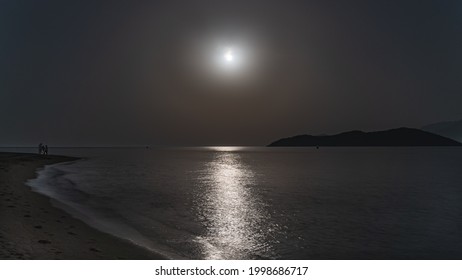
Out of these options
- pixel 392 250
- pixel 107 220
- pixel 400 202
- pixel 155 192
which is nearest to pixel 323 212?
pixel 392 250

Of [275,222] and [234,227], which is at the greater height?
[234,227]

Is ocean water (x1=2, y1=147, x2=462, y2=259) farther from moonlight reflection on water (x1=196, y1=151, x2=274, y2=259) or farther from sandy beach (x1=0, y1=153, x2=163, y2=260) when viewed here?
sandy beach (x1=0, y1=153, x2=163, y2=260)

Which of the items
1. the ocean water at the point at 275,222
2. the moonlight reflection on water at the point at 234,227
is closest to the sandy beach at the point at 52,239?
the ocean water at the point at 275,222

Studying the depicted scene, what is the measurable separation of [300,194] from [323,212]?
8.81m

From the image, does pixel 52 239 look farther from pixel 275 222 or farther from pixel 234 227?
pixel 275 222

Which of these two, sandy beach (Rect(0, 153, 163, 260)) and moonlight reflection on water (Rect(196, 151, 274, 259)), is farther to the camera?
moonlight reflection on water (Rect(196, 151, 274, 259))

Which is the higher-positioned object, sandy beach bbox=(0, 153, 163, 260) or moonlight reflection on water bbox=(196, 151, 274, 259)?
sandy beach bbox=(0, 153, 163, 260)

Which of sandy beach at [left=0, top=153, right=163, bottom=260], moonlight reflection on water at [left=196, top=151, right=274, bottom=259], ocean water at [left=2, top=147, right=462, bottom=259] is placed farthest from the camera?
ocean water at [left=2, top=147, right=462, bottom=259]

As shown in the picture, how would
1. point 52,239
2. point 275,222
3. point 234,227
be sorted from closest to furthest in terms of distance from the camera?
point 52,239 < point 234,227 < point 275,222

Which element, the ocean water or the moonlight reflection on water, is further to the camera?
the ocean water

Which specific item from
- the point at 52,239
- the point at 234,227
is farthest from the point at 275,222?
the point at 52,239

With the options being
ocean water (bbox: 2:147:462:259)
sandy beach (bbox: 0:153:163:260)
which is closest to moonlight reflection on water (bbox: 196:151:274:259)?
ocean water (bbox: 2:147:462:259)

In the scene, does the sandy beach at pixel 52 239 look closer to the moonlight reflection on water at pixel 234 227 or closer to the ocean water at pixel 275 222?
the ocean water at pixel 275 222

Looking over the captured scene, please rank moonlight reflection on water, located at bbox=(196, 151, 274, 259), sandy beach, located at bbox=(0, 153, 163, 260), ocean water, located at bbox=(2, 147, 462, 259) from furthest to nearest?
ocean water, located at bbox=(2, 147, 462, 259) < moonlight reflection on water, located at bbox=(196, 151, 274, 259) < sandy beach, located at bbox=(0, 153, 163, 260)
